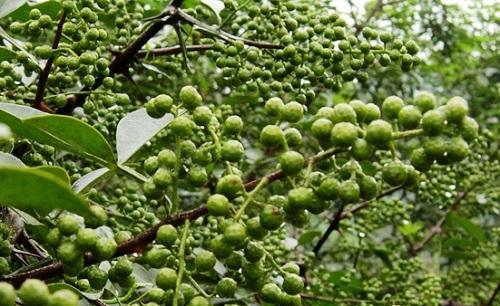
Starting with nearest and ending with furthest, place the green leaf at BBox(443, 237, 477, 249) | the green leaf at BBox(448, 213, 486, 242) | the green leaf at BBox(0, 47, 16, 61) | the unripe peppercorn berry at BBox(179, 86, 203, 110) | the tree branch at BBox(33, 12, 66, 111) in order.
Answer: the unripe peppercorn berry at BBox(179, 86, 203, 110)
the tree branch at BBox(33, 12, 66, 111)
the green leaf at BBox(0, 47, 16, 61)
the green leaf at BBox(448, 213, 486, 242)
the green leaf at BBox(443, 237, 477, 249)

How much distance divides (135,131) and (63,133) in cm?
24

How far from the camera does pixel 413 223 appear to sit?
5.49m

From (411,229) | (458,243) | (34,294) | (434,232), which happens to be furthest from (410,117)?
(411,229)

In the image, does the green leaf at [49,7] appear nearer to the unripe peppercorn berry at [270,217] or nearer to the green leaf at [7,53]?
the green leaf at [7,53]

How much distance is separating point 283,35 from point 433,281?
1.81 m

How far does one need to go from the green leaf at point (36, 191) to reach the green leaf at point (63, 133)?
19cm

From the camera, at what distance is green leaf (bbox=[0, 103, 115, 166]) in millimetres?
1383

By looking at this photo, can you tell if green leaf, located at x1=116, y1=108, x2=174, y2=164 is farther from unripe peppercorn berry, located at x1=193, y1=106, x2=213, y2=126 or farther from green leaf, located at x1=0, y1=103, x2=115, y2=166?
unripe peppercorn berry, located at x1=193, y1=106, x2=213, y2=126

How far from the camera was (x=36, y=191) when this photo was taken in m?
1.15

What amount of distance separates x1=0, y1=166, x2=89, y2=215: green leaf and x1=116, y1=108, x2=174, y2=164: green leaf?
33 cm

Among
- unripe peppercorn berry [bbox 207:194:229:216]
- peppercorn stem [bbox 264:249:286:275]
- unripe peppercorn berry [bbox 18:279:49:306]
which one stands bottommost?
peppercorn stem [bbox 264:249:286:275]

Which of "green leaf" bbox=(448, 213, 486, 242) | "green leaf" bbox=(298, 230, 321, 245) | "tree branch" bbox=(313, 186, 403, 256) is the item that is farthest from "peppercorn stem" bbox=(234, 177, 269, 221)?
"green leaf" bbox=(448, 213, 486, 242)

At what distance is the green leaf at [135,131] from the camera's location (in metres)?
1.57

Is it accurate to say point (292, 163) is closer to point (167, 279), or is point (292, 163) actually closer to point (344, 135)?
point (344, 135)
